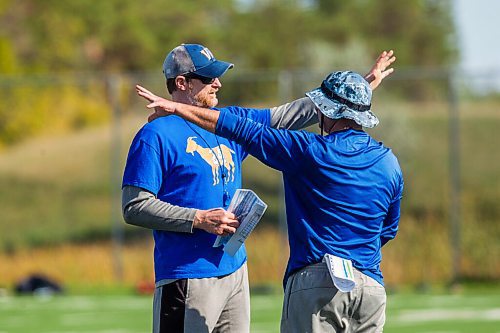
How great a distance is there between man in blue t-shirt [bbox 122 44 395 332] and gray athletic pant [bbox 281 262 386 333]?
492 millimetres

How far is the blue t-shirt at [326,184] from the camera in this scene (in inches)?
245

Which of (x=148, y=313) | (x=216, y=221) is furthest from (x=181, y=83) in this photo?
(x=148, y=313)

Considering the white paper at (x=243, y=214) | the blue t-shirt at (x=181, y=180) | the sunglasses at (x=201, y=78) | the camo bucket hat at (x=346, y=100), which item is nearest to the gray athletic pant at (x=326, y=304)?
the white paper at (x=243, y=214)

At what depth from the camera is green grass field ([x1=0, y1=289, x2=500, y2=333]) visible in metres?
13.3

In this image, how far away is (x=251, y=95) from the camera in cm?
2542

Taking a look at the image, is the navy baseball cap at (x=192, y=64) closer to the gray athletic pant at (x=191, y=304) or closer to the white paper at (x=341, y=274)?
the gray athletic pant at (x=191, y=304)

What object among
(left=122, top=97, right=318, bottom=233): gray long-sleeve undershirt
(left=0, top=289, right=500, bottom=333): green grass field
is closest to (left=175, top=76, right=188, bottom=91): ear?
(left=122, top=97, right=318, bottom=233): gray long-sleeve undershirt

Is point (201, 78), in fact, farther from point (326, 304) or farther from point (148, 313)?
point (148, 313)

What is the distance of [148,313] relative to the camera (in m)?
14.8

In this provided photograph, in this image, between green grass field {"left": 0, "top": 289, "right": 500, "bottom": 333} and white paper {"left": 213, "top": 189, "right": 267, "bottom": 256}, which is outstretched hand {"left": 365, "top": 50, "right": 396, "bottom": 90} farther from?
green grass field {"left": 0, "top": 289, "right": 500, "bottom": 333}

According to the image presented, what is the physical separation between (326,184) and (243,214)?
516mm

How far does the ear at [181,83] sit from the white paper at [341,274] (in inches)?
51.2

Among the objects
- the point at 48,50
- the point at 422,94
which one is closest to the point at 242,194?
the point at 422,94

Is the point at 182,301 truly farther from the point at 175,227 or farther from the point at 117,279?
the point at 117,279
